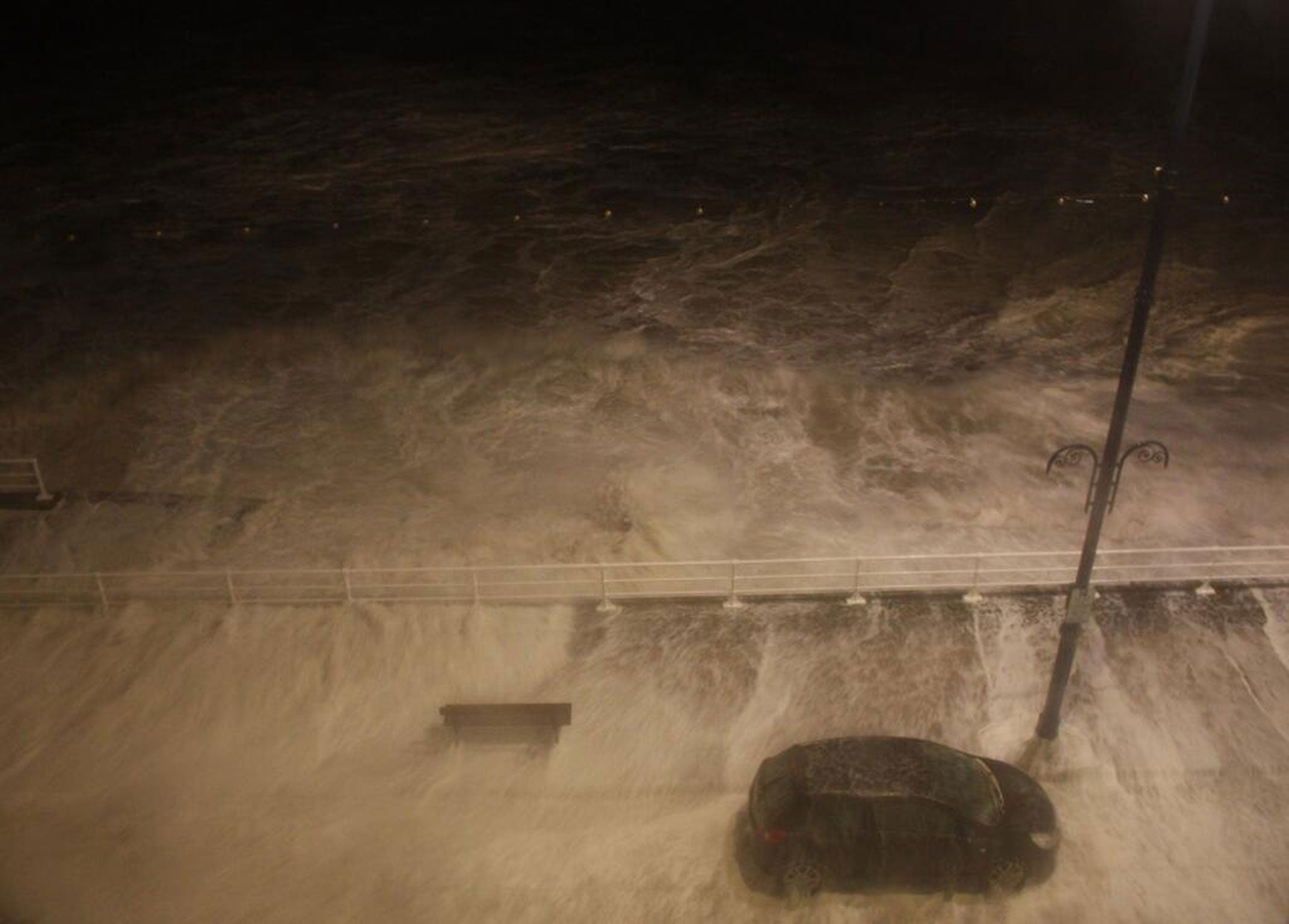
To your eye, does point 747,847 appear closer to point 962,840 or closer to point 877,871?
point 877,871

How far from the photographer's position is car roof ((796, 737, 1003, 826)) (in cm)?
994

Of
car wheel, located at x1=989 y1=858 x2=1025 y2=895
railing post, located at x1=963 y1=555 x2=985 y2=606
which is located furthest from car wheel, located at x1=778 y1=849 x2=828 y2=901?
railing post, located at x1=963 y1=555 x2=985 y2=606

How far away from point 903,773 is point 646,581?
15.5 feet

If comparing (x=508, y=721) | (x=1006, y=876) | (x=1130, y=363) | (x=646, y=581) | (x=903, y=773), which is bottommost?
(x=1006, y=876)

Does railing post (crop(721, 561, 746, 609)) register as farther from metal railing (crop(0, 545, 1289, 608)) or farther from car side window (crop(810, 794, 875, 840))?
car side window (crop(810, 794, 875, 840))

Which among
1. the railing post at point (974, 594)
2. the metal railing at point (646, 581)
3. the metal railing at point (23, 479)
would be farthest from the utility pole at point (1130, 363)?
the metal railing at point (23, 479)

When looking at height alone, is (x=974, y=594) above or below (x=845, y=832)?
below

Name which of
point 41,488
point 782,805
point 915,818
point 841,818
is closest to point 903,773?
point 915,818

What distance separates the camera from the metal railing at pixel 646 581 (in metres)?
14.0

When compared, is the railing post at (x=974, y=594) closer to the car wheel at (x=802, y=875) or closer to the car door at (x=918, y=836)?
the car door at (x=918, y=836)

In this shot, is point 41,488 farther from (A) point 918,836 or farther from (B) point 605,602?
(A) point 918,836

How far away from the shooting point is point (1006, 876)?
1009cm

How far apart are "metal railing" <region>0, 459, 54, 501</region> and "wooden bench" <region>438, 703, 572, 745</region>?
29.0 feet

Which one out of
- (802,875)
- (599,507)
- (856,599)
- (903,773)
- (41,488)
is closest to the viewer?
(802,875)
